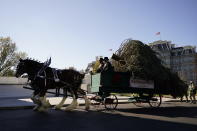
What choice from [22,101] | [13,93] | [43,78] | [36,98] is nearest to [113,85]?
[43,78]

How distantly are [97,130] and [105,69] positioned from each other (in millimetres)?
5163

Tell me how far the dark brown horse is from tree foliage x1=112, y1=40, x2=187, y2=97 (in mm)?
2698

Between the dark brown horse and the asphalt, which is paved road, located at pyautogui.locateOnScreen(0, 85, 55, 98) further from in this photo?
the dark brown horse

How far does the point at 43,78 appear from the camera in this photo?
11086 mm

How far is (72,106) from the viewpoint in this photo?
466 inches

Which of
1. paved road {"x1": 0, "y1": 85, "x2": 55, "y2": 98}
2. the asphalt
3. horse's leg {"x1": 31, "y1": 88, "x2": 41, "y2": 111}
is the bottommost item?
the asphalt

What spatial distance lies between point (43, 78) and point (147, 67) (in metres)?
5.16

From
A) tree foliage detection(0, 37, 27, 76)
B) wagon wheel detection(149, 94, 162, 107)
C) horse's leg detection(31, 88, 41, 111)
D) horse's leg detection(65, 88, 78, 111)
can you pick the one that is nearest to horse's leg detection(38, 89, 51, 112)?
horse's leg detection(31, 88, 41, 111)

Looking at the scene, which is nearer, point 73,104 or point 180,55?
point 73,104

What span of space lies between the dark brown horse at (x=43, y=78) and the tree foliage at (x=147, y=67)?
2.70 metres

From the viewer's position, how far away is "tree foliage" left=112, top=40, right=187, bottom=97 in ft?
40.5

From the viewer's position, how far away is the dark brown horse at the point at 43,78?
10.9 m

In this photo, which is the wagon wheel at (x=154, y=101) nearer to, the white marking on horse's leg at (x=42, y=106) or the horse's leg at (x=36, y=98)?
the white marking on horse's leg at (x=42, y=106)

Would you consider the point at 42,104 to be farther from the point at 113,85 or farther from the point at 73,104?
the point at 113,85
